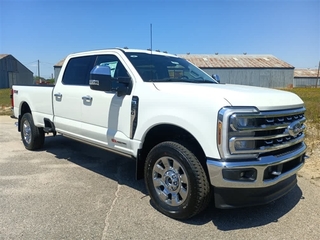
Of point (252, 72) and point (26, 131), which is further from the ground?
point (252, 72)

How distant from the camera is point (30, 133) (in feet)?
20.8

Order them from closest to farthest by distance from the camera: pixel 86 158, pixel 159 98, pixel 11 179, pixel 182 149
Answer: pixel 182 149
pixel 159 98
pixel 11 179
pixel 86 158

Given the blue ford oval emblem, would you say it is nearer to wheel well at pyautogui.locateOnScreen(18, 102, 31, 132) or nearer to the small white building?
wheel well at pyautogui.locateOnScreen(18, 102, 31, 132)

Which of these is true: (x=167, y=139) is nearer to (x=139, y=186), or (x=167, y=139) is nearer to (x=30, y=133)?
(x=139, y=186)

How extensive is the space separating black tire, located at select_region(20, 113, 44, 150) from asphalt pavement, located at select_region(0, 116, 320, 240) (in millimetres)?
1144

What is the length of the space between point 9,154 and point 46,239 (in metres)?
4.02

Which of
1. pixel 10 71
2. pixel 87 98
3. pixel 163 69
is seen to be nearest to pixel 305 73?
pixel 10 71

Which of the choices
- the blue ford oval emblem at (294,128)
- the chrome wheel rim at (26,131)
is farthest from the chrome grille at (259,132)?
the chrome wheel rim at (26,131)

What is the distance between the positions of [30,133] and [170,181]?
168 inches

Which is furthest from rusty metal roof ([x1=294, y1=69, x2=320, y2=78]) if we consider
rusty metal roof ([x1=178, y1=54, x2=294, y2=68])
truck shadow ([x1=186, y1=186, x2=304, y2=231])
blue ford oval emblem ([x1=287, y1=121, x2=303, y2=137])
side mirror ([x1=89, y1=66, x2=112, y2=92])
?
side mirror ([x1=89, y1=66, x2=112, y2=92])

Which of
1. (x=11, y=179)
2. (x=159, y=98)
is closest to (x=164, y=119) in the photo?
(x=159, y=98)

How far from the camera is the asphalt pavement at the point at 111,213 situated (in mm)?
3029

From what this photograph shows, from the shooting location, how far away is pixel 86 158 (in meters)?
5.99

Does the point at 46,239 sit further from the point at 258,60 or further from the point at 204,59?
the point at 258,60
